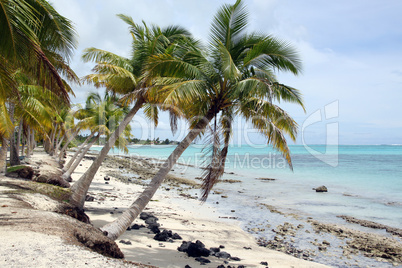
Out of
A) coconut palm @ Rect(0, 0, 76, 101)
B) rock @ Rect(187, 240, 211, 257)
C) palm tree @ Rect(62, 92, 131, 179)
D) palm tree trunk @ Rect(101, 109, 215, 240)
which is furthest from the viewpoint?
palm tree @ Rect(62, 92, 131, 179)

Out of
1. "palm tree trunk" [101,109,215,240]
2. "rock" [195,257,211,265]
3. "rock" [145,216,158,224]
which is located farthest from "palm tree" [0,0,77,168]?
"rock" [145,216,158,224]

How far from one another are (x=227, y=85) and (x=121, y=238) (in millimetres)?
5234

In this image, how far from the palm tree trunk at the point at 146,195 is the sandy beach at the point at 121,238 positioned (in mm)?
704

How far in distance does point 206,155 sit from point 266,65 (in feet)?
9.90

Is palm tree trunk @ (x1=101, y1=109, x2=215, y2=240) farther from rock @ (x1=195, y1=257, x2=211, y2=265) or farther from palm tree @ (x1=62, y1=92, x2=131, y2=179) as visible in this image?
palm tree @ (x1=62, y1=92, x2=131, y2=179)

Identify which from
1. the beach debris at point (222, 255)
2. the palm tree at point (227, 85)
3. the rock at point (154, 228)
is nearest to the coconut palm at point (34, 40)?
the palm tree at point (227, 85)

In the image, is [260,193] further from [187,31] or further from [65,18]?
[65,18]

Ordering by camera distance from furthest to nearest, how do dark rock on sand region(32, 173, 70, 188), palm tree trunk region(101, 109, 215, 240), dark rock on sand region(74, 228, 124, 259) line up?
dark rock on sand region(32, 173, 70, 188) → palm tree trunk region(101, 109, 215, 240) → dark rock on sand region(74, 228, 124, 259)

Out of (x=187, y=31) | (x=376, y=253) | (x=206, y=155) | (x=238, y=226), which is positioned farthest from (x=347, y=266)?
(x=187, y=31)

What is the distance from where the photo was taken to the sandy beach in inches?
167

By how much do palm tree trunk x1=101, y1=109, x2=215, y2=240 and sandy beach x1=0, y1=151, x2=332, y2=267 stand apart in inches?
27.7

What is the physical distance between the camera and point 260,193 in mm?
21922

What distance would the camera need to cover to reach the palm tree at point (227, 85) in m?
7.16

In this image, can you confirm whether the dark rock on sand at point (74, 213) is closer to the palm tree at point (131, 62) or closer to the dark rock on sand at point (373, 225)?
the palm tree at point (131, 62)
